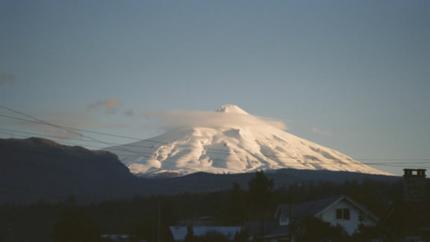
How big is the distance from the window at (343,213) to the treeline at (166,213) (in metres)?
3.46

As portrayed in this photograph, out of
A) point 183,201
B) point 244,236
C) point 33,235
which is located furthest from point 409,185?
point 183,201

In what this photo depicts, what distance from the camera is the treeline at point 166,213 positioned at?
55344 millimetres

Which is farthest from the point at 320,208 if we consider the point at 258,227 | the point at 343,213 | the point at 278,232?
the point at 258,227

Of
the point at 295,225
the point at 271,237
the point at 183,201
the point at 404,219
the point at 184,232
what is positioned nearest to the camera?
the point at 404,219

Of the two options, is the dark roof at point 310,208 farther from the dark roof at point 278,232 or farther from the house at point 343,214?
the dark roof at point 278,232

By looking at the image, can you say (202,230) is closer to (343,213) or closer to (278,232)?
(278,232)

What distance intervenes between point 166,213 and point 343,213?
2656 cm

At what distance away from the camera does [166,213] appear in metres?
83.2

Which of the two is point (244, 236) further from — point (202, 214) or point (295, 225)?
point (202, 214)

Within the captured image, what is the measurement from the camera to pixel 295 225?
184ft

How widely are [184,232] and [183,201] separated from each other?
7480cm

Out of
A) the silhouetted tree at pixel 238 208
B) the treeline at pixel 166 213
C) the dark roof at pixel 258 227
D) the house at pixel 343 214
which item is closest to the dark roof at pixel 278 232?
the house at pixel 343 214

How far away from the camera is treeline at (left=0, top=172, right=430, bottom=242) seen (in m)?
55.3

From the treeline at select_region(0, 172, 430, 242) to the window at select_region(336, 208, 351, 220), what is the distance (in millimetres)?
3464
